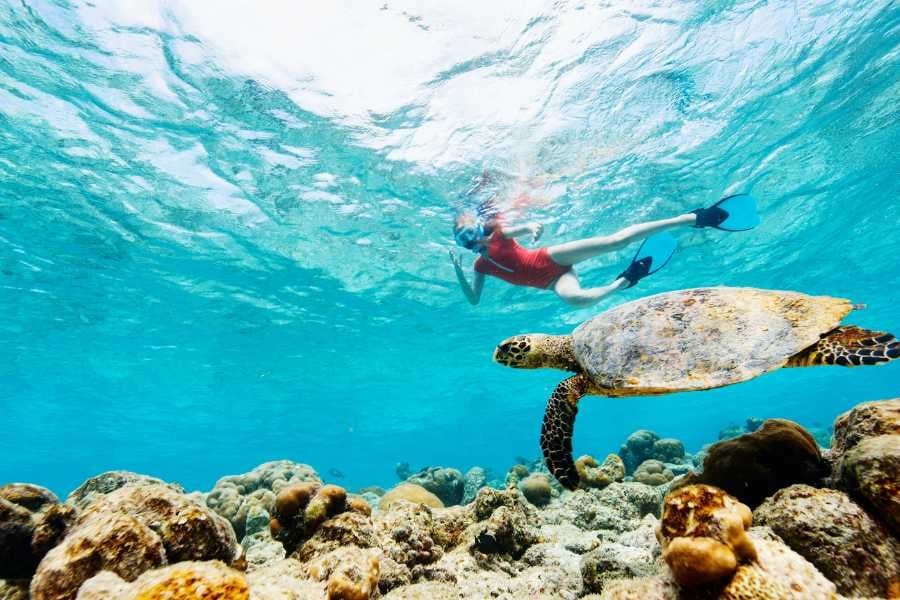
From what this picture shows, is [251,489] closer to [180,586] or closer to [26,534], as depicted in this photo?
[26,534]

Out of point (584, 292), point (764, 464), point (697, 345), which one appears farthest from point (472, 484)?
point (764, 464)

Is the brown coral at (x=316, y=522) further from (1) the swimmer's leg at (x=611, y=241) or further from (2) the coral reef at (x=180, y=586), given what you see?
(1) the swimmer's leg at (x=611, y=241)

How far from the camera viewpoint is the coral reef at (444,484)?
974cm

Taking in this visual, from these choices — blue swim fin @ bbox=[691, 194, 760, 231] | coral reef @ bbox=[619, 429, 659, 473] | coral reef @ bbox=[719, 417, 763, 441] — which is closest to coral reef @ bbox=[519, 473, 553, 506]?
coral reef @ bbox=[619, 429, 659, 473]

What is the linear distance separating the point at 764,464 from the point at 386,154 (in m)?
10.8

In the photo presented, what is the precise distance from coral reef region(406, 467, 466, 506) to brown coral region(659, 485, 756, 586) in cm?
871

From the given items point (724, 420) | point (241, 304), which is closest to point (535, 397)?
point (241, 304)

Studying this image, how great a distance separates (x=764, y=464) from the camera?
8.05 ft

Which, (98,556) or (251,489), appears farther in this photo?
(251,489)

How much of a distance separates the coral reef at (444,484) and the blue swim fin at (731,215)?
8.01 metres

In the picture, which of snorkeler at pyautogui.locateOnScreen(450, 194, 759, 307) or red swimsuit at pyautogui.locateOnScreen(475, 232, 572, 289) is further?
red swimsuit at pyautogui.locateOnScreen(475, 232, 572, 289)

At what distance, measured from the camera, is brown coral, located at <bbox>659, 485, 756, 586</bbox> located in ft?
4.83

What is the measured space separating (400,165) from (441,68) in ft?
9.95

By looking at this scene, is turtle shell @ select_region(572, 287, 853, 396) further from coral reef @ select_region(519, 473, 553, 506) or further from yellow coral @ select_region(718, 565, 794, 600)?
coral reef @ select_region(519, 473, 553, 506)
